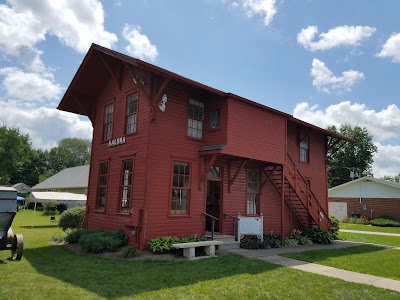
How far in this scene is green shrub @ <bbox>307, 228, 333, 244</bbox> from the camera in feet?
49.2

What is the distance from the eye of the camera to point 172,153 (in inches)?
454

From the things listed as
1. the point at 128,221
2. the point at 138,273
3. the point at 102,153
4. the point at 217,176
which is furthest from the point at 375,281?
the point at 102,153

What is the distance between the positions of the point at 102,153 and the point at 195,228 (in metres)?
5.48

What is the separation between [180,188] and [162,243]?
7.11ft

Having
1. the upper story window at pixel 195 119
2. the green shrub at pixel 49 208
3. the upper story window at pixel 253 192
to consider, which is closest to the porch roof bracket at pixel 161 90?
the upper story window at pixel 195 119

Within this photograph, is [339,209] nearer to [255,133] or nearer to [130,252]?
[255,133]

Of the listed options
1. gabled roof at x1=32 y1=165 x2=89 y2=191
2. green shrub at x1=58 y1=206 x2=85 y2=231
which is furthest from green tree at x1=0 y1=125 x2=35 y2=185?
green shrub at x1=58 y1=206 x2=85 y2=231

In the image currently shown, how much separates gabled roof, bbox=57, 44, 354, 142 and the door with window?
322 centimetres

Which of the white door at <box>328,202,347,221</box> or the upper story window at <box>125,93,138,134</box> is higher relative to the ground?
the upper story window at <box>125,93,138,134</box>

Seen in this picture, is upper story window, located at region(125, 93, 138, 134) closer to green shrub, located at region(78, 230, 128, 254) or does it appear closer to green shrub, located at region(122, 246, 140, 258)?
Result: green shrub, located at region(78, 230, 128, 254)

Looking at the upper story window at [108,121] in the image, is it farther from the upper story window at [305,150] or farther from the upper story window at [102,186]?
the upper story window at [305,150]

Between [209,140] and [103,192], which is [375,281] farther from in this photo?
[103,192]

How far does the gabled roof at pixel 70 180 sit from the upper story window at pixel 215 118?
29.4m

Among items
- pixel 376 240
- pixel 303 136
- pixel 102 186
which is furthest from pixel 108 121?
pixel 376 240
